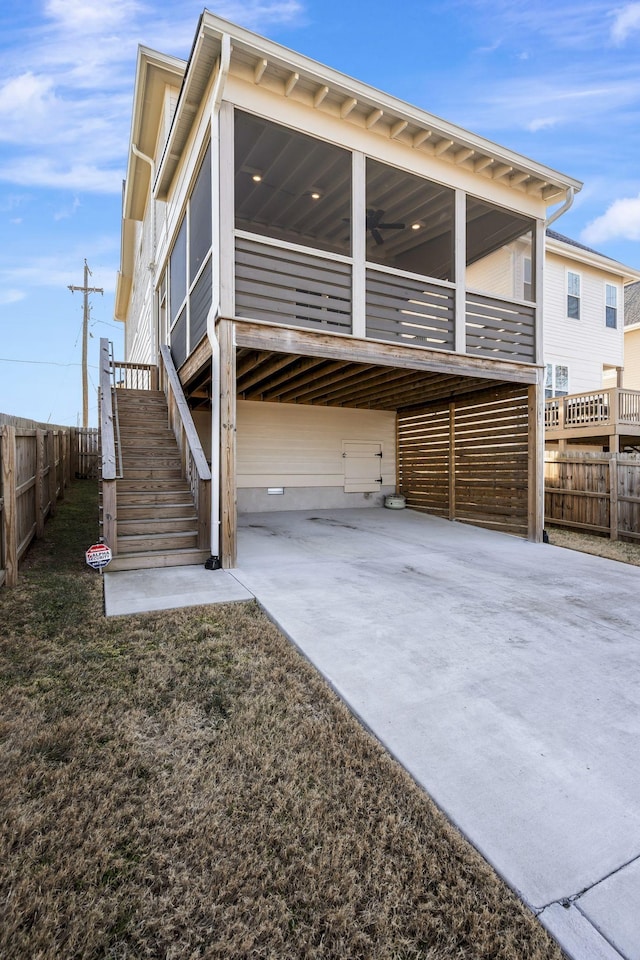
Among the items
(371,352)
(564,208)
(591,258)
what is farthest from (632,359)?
(371,352)

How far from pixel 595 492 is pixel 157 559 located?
7.81 m

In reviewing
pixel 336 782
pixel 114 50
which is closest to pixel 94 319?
pixel 114 50

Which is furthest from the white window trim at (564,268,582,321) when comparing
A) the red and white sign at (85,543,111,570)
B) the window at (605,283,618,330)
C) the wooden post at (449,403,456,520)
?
the red and white sign at (85,543,111,570)

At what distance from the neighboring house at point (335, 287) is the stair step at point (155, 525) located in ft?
2.24

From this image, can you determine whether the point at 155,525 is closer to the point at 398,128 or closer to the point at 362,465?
the point at 398,128

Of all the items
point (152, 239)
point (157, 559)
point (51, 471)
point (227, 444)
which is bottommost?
point (157, 559)

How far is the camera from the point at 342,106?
564 cm

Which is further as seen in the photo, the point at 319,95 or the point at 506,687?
the point at 319,95

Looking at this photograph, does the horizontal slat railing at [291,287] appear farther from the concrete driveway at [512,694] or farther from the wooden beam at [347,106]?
the concrete driveway at [512,694]

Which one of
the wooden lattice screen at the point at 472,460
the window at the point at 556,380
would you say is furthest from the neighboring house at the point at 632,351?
the wooden lattice screen at the point at 472,460

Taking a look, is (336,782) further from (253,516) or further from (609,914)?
(253,516)

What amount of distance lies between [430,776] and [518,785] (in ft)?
1.18

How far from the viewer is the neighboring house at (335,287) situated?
17.3 ft

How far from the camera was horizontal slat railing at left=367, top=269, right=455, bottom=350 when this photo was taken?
6.19 meters
